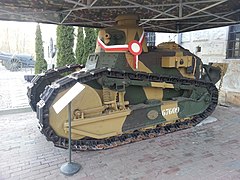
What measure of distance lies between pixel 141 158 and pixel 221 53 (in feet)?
18.1

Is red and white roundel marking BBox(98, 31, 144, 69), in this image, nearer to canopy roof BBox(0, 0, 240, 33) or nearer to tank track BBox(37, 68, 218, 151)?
tank track BBox(37, 68, 218, 151)

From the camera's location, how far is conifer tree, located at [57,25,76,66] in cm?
971

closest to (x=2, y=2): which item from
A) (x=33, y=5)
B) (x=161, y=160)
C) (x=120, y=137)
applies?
(x=33, y=5)

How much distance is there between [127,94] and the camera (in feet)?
15.7

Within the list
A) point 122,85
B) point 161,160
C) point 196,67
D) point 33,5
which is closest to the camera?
point 161,160

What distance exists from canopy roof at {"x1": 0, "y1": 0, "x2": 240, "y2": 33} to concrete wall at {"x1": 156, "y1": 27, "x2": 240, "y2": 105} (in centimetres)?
51

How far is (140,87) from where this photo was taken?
4.86 meters

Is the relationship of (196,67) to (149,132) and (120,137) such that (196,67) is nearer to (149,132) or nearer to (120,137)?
(149,132)

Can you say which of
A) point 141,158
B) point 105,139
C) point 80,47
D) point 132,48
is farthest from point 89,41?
point 141,158

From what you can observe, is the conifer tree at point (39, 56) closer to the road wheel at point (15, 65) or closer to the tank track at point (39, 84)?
Answer: the tank track at point (39, 84)

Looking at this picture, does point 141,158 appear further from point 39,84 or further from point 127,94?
point 39,84

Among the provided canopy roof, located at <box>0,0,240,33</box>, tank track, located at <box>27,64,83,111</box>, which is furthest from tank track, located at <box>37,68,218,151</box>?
canopy roof, located at <box>0,0,240,33</box>

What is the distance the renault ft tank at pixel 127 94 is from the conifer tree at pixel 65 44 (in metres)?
4.49

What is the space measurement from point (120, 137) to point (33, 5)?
12.0 feet
